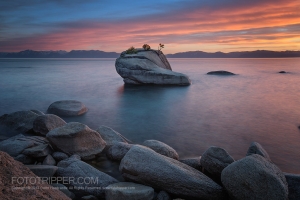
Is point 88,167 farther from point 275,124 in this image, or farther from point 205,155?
point 275,124

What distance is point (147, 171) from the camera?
6621 mm

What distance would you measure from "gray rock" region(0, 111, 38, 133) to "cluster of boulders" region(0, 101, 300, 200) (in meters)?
2.82

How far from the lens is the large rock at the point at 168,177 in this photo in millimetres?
6410

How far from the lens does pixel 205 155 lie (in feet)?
24.7

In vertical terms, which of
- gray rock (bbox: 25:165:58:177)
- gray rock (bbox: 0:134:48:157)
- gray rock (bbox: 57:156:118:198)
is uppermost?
gray rock (bbox: 0:134:48:157)

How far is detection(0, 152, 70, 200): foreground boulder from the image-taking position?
12.1 feet

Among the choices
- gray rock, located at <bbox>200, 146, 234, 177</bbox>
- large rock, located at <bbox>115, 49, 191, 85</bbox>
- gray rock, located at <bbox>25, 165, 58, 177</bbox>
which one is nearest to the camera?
gray rock, located at <bbox>25, 165, 58, 177</bbox>

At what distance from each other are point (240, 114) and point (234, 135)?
5476mm

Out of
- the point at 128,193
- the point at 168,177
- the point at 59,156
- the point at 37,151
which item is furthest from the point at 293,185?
the point at 37,151

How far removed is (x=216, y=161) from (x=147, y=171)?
2.16 meters

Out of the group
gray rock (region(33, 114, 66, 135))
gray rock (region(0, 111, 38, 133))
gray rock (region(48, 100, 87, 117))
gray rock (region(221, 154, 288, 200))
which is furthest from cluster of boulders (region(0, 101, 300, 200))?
gray rock (region(48, 100, 87, 117))

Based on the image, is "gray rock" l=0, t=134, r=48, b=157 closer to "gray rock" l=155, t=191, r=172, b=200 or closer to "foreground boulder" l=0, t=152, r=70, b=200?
"foreground boulder" l=0, t=152, r=70, b=200

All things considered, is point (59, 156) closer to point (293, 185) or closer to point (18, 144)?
point (18, 144)

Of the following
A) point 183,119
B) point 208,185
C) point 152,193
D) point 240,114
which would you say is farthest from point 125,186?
point 240,114
